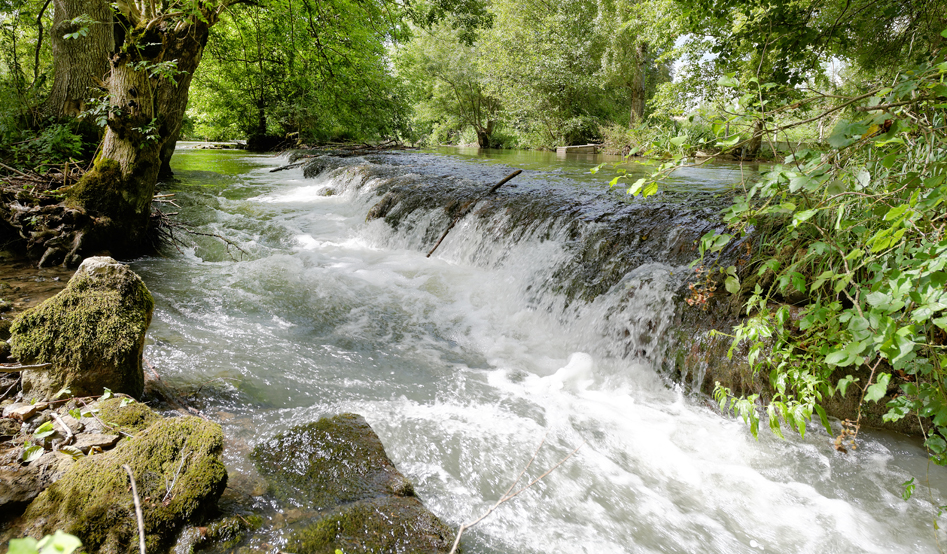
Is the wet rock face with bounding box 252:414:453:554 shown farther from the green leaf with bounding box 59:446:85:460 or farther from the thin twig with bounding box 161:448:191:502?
the green leaf with bounding box 59:446:85:460

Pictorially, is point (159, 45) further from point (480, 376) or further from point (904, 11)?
point (904, 11)

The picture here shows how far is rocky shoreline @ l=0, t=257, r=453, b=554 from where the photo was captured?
1.54 meters

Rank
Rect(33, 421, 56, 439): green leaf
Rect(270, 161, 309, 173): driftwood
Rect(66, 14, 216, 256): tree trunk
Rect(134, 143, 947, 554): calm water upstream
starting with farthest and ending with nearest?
Rect(270, 161, 309, 173): driftwood
Rect(66, 14, 216, 256): tree trunk
Rect(134, 143, 947, 554): calm water upstream
Rect(33, 421, 56, 439): green leaf

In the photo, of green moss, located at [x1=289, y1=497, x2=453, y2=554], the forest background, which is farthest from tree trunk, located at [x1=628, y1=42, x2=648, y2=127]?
green moss, located at [x1=289, y1=497, x2=453, y2=554]

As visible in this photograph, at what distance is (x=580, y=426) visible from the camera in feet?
10.3

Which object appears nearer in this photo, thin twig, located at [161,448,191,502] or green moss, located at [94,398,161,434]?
thin twig, located at [161,448,191,502]

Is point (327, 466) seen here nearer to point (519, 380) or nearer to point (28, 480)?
point (28, 480)

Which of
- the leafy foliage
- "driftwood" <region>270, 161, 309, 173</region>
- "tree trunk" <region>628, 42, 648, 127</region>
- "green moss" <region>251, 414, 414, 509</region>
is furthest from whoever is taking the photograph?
"tree trunk" <region>628, 42, 648, 127</region>

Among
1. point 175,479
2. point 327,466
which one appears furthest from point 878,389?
point 175,479

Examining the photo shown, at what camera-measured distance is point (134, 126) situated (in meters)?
4.86

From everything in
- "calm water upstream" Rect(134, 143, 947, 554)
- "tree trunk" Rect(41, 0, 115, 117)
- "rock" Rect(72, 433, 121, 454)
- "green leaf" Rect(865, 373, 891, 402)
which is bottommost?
"calm water upstream" Rect(134, 143, 947, 554)

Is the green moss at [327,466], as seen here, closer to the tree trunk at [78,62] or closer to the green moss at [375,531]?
the green moss at [375,531]

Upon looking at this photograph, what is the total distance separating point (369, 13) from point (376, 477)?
6.74 metres

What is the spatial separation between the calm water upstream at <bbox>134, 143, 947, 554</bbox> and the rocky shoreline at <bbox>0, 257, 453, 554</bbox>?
0.21 metres
